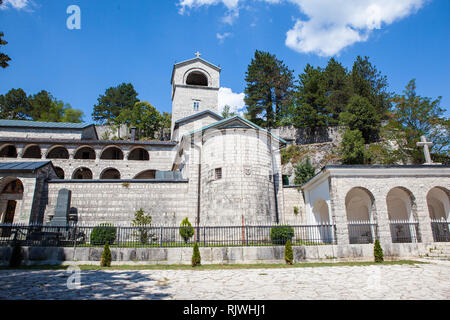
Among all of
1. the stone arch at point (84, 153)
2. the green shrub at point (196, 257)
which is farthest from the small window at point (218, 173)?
the stone arch at point (84, 153)

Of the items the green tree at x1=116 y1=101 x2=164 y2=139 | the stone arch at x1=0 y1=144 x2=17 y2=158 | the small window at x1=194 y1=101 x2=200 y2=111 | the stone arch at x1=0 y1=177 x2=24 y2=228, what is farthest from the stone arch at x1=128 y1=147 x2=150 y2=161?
the stone arch at x1=0 y1=177 x2=24 y2=228

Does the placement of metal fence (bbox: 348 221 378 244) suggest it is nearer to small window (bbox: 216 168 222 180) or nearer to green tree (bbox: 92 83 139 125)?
small window (bbox: 216 168 222 180)

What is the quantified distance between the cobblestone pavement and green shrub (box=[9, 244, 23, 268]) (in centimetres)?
151

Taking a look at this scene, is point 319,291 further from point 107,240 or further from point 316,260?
point 107,240

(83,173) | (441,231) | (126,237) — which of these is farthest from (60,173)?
(441,231)

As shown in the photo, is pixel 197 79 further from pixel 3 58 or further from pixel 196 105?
pixel 3 58

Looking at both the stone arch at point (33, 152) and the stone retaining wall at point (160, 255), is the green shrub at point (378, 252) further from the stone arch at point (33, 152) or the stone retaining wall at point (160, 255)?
the stone arch at point (33, 152)

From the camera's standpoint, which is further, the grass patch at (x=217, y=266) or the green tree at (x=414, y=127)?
the green tree at (x=414, y=127)

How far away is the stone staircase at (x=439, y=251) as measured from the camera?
1198 cm

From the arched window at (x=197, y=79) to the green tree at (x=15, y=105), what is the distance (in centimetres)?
3268

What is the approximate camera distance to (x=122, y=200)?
55.7 ft

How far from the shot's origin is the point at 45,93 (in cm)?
5044
